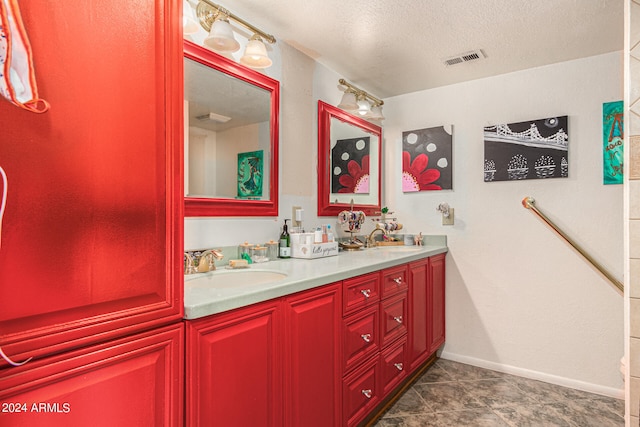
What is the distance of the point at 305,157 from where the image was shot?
7.90 ft

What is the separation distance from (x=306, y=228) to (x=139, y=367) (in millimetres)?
1598

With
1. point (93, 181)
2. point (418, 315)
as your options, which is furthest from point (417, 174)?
point (93, 181)

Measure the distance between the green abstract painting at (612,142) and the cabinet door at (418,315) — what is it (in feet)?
4.24

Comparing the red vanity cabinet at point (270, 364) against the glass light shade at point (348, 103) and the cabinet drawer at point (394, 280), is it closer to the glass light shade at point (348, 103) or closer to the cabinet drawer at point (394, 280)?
the cabinet drawer at point (394, 280)

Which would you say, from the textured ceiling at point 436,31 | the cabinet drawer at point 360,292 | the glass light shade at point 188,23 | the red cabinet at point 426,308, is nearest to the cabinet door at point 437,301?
the red cabinet at point 426,308

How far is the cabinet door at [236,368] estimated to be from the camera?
1008 mm

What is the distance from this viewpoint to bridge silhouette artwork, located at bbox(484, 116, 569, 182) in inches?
97.4

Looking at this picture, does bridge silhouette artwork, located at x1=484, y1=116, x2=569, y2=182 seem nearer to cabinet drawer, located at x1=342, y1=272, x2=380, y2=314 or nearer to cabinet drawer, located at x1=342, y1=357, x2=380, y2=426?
cabinet drawer, located at x1=342, y1=272, x2=380, y2=314

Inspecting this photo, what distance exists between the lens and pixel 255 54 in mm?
1831

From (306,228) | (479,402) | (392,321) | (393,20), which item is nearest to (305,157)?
(306,228)

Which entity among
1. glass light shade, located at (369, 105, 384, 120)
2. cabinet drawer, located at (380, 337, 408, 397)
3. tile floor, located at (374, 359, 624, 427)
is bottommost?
tile floor, located at (374, 359, 624, 427)

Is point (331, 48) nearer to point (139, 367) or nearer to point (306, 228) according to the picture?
point (306, 228)

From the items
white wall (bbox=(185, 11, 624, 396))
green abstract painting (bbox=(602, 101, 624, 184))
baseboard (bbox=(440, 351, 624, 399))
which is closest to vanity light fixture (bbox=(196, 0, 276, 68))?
white wall (bbox=(185, 11, 624, 396))

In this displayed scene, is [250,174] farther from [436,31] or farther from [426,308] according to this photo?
[426,308]
